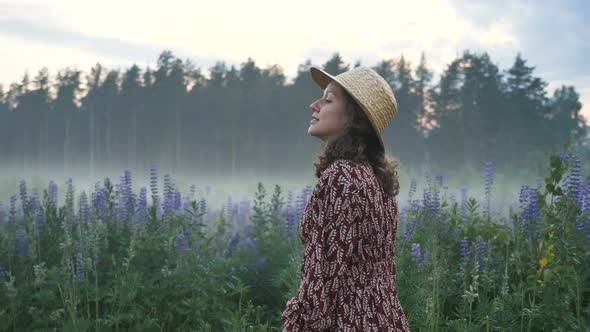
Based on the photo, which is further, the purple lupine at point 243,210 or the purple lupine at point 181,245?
the purple lupine at point 243,210

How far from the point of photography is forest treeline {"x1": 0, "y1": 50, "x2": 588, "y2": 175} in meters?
38.8

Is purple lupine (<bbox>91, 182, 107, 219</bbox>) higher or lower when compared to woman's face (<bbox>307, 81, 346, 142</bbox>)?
lower

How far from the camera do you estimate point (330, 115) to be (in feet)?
9.00

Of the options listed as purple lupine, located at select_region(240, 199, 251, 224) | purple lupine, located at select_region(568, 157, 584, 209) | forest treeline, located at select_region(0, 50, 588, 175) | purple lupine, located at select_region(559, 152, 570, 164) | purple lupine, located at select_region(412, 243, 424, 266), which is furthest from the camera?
forest treeline, located at select_region(0, 50, 588, 175)

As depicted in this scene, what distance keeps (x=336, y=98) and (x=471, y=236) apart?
14.2 ft

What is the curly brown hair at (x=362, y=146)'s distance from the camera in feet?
8.70

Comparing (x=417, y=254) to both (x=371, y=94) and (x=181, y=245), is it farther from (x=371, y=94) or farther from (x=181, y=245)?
(x=371, y=94)

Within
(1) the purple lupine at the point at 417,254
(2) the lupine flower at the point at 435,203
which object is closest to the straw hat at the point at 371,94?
(1) the purple lupine at the point at 417,254

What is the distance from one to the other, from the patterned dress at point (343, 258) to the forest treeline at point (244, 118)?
98.7ft

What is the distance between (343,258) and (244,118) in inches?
1818

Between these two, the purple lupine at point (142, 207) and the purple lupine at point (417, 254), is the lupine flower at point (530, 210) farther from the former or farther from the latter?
the purple lupine at point (142, 207)

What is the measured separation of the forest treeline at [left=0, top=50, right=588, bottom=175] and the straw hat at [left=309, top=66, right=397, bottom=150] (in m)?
29.8

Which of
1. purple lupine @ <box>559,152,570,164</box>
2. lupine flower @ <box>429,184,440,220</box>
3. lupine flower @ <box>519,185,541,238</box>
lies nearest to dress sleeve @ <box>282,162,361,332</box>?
lupine flower @ <box>429,184,440,220</box>

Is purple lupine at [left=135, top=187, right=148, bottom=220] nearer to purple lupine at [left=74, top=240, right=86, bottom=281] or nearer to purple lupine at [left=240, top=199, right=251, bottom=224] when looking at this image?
purple lupine at [left=74, top=240, right=86, bottom=281]
